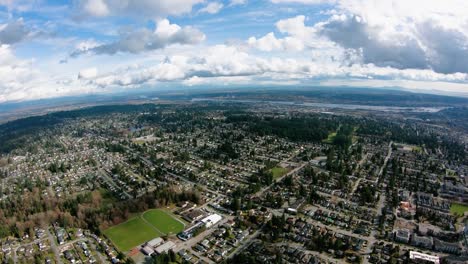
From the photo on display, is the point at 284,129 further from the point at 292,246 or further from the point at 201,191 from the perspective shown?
the point at 292,246

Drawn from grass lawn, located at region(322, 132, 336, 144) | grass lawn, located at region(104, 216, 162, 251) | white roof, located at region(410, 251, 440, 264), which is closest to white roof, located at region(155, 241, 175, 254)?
grass lawn, located at region(104, 216, 162, 251)

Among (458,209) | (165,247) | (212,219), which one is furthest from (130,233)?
(458,209)

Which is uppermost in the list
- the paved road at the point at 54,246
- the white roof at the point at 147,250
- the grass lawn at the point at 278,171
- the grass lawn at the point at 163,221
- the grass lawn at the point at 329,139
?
the grass lawn at the point at 329,139

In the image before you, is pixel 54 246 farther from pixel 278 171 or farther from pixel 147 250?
pixel 278 171

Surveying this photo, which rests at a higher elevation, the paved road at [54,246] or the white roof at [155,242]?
the white roof at [155,242]

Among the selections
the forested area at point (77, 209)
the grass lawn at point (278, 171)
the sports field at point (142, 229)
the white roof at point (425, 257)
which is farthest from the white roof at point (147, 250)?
the white roof at point (425, 257)

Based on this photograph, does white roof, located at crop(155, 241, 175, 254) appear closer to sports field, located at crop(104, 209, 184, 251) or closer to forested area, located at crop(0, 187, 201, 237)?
sports field, located at crop(104, 209, 184, 251)

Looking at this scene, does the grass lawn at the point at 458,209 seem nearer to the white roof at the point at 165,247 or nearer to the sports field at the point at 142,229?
the sports field at the point at 142,229
